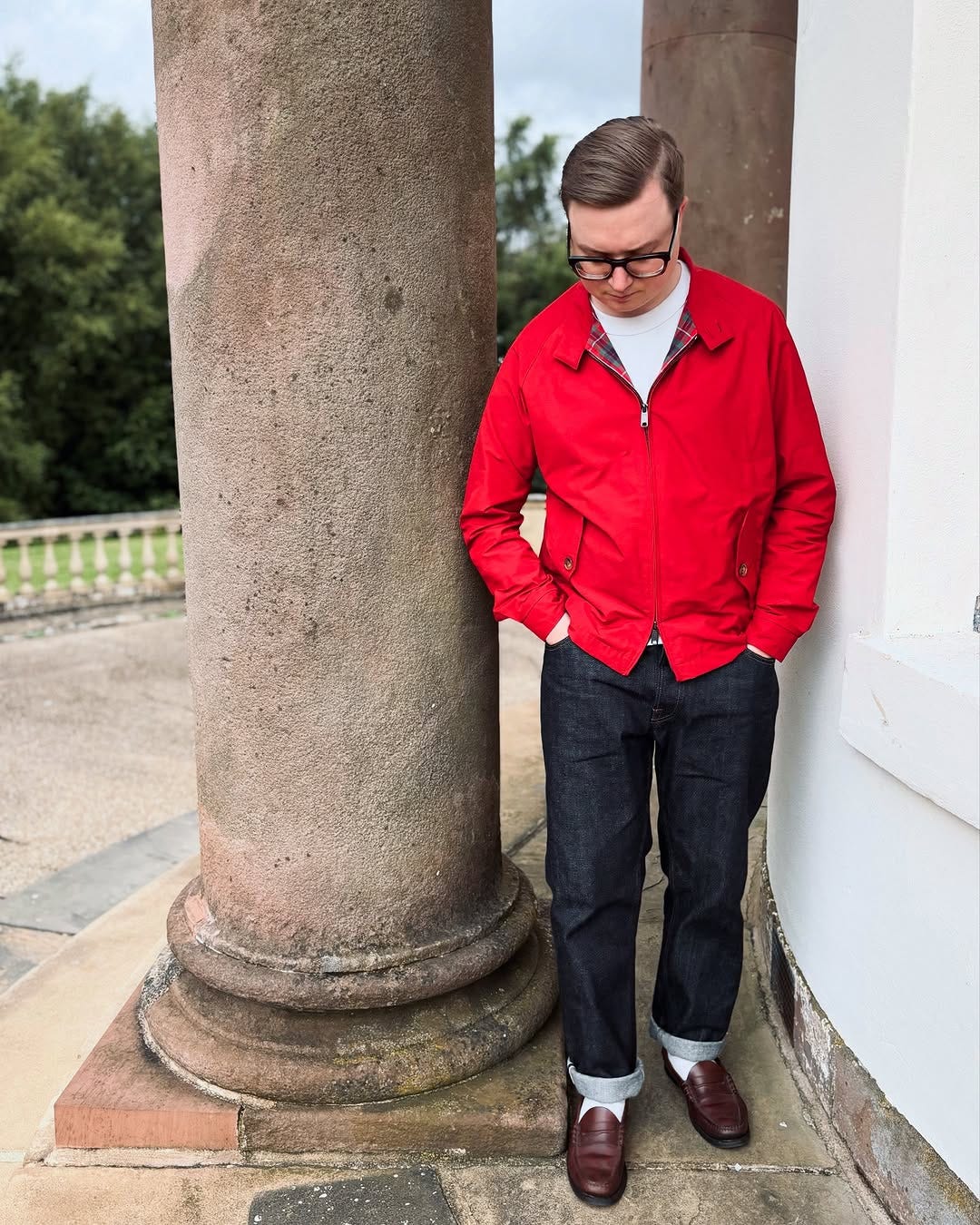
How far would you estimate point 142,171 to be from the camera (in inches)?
1271

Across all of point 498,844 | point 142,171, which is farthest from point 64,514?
point 498,844

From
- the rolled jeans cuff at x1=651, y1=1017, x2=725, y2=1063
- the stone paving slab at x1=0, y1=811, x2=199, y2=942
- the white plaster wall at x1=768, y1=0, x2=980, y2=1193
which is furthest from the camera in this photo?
the stone paving slab at x1=0, y1=811, x2=199, y2=942

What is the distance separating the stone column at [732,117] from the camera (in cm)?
456

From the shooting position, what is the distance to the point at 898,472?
203cm

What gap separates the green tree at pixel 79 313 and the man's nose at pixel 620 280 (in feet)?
91.7

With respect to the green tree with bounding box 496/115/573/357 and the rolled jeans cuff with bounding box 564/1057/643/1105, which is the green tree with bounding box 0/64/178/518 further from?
the rolled jeans cuff with bounding box 564/1057/643/1105

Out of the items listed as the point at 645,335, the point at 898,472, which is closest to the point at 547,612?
the point at 645,335

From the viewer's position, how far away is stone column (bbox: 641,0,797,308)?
4.56 m

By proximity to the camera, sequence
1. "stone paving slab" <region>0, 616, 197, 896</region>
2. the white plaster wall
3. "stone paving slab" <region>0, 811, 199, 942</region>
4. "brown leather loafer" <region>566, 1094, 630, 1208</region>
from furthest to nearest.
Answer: "stone paving slab" <region>0, 616, 197, 896</region>, "stone paving slab" <region>0, 811, 199, 942</region>, "brown leather loafer" <region>566, 1094, 630, 1208</region>, the white plaster wall

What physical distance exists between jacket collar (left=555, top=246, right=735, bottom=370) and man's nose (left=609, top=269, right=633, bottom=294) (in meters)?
0.08

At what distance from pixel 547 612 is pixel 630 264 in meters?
0.64

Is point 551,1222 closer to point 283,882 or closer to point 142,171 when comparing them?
point 283,882

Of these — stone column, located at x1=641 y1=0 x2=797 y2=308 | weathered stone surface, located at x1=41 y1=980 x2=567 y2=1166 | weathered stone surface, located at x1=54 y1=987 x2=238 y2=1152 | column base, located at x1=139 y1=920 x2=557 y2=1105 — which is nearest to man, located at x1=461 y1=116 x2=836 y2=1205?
weathered stone surface, located at x1=41 y1=980 x2=567 y2=1166

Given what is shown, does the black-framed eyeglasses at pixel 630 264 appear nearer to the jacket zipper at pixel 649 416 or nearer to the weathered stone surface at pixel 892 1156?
the jacket zipper at pixel 649 416
